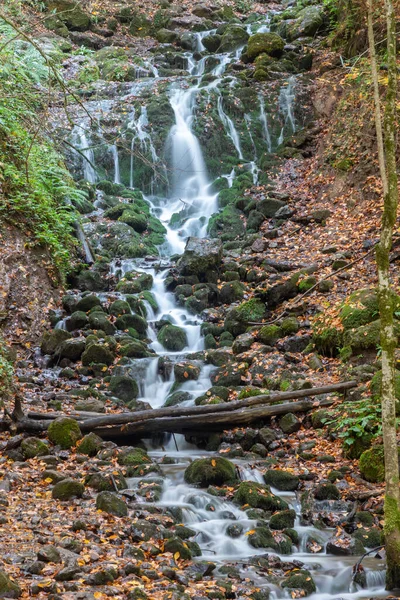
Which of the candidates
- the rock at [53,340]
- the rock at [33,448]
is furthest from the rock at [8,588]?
the rock at [53,340]

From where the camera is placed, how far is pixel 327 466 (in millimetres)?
7535

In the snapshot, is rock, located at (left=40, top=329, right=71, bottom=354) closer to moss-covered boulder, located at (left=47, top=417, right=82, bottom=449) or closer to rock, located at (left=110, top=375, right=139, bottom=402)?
rock, located at (left=110, top=375, right=139, bottom=402)

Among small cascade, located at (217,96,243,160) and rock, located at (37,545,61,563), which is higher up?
small cascade, located at (217,96,243,160)

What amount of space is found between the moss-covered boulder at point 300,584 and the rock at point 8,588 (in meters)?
2.42

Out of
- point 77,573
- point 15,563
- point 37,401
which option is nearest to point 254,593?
point 77,573

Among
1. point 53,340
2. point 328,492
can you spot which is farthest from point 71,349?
point 328,492

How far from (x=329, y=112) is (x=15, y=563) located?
16736 mm

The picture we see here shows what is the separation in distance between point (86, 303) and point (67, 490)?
6769mm

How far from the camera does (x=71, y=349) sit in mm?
11102

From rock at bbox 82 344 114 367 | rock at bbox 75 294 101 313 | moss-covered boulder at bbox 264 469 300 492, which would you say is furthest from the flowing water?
rock at bbox 75 294 101 313

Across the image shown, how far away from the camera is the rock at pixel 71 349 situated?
1107 centimetres

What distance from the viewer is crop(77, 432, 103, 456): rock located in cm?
778

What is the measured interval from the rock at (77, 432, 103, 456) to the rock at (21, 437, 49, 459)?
1.52 ft

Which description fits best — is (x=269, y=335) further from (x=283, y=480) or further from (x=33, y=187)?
(x=33, y=187)
